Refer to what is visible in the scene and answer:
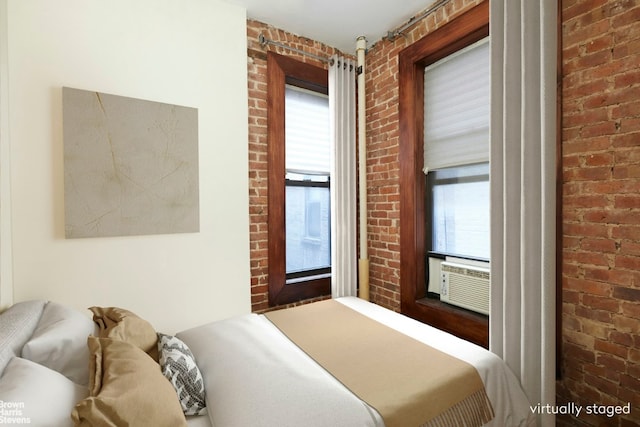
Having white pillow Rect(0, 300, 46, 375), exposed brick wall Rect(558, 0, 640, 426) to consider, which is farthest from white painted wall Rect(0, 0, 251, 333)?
exposed brick wall Rect(558, 0, 640, 426)

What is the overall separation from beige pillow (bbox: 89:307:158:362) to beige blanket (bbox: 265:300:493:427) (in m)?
0.79

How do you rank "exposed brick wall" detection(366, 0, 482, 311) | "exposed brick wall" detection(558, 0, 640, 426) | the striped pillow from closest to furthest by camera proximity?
the striped pillow → "exposed brick wall" detection(558, 0, 640, 426) → "exposed brick wall" detection(366, 0, 482, 311)

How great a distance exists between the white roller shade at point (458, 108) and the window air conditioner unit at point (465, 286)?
2.86 ft

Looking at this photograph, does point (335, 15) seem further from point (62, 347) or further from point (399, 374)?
point (62, 347)

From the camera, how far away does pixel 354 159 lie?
3197 millimetres

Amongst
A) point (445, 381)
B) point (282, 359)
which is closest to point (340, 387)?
point (282, 359)

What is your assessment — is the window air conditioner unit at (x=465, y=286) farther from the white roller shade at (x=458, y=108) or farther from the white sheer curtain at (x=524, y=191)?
the white roller shade at (x=458, y=108)

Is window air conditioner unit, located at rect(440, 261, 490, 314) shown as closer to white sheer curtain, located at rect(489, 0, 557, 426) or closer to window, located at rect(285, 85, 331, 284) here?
white sheer curtain, located at rect(489, 0, 557, 426)

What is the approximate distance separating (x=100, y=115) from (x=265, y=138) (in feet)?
4.10

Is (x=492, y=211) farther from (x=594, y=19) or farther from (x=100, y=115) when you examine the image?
(x=100, y=115)

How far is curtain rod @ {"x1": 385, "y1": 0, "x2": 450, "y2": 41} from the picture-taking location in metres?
2.54

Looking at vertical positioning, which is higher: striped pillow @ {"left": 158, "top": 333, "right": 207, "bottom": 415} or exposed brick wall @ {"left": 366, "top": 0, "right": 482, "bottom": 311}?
exposed brick wall @ {"left": 366, "top": 0, "right": 482, "bottom": 311}

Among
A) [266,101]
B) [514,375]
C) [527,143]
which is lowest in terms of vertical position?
[514,375]

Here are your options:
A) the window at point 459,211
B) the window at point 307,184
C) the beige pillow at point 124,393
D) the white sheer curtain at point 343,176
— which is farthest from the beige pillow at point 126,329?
the window at point 459,211
